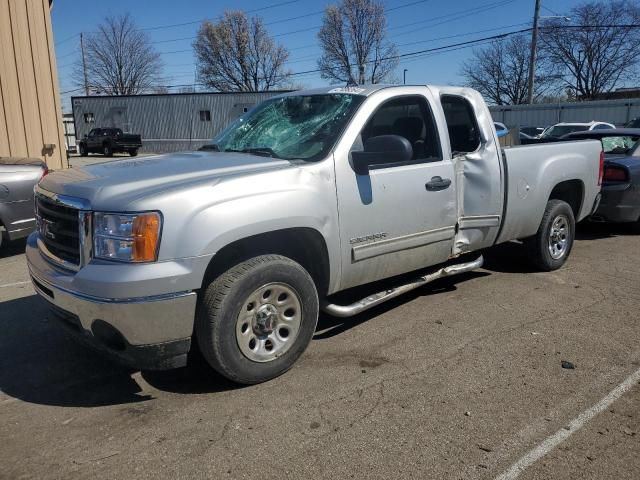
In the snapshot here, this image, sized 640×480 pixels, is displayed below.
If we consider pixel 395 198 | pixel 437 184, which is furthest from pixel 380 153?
pixel 437 184

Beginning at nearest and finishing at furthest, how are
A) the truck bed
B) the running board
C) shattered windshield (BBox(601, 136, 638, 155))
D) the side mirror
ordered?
the side mirror → the running board → the truck bed → shattered windshield (BBox(601, 136, 638, 155))

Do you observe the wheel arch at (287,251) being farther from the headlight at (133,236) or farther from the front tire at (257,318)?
the headlight at (133,236)

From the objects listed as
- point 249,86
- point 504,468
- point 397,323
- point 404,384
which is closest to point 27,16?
point 397,323

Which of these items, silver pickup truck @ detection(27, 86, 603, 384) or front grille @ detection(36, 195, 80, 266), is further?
→ front grille @ detection(36, 195, 80, 266)

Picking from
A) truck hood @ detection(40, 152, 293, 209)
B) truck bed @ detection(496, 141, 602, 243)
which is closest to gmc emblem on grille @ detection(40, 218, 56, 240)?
truck hood @ detection(40, 152, 293, 209)

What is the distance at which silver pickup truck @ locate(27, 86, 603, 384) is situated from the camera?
302 centimetres

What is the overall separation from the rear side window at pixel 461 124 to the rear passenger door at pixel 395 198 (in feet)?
1.78

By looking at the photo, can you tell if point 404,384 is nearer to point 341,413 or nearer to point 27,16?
point 341,413

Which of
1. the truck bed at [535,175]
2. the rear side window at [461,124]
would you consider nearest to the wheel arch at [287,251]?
the rear side window at [461,124]

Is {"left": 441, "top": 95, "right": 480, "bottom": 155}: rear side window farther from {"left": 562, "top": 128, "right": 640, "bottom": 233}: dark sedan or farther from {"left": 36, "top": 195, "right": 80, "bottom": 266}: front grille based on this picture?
{"left": 562, "top": 128, "right": 640, "bottom": 233}: dark sedan

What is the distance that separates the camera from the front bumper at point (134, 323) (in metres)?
2.96

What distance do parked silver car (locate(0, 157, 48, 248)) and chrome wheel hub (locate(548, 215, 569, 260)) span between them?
21.0 feet

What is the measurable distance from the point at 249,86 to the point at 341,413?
2536 inches

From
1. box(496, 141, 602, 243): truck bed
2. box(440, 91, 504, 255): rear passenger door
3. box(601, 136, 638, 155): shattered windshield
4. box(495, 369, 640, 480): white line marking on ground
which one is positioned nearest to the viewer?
box(495, 369, 640, 480): white line marking on ground
